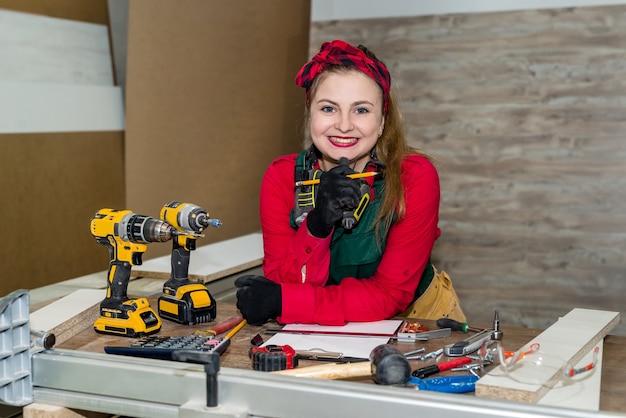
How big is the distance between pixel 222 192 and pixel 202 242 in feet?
1.06

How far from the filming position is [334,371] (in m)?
1.34

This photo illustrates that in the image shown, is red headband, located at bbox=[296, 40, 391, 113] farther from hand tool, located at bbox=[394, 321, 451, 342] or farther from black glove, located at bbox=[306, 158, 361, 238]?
hand tool, located at bbox=[394, 321, 451, 342]

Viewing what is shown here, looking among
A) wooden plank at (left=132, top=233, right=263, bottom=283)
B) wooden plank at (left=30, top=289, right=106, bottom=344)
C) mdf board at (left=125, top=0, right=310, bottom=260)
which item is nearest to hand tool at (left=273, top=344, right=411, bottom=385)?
wooden plank at (left=30, top=289, right=106, bottom=344)

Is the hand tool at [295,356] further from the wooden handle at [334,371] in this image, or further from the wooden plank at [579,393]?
the wooden plank at [579,393]

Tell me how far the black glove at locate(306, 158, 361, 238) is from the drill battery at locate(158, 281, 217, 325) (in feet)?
1.09

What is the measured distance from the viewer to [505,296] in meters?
3.67

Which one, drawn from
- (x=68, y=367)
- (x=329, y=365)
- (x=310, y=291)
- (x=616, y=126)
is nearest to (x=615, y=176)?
(x=616, y=126)

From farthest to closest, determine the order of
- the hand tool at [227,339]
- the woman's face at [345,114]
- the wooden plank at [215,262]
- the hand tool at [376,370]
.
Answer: the wooden plank at [215,262] → the woman's face at [345,114] → the hand tool at [227,339] → the hand tool at [376,370]

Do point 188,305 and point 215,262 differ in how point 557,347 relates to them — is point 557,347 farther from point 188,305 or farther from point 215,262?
point 215,262

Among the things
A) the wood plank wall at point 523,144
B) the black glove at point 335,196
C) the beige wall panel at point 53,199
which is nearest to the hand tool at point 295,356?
the black glove at point 335,196

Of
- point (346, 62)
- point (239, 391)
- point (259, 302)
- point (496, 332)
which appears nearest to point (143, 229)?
point (259, 302)

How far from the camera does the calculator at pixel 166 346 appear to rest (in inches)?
55.3

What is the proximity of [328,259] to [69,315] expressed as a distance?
0.65 meters

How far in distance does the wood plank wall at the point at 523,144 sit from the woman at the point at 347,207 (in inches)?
62.9
